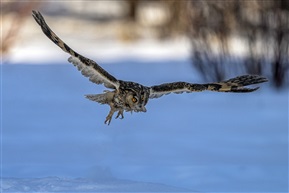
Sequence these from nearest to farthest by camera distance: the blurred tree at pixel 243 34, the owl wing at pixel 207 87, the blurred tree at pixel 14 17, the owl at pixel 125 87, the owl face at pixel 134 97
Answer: the owl at pixel 125 87 < the owl face at pixel 134 97 < the owl wing at pixel 207 87 < the blurred tree at pixel 243 34 < the blurred tree at pixel 14 17

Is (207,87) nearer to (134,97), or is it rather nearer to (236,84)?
(236,84)

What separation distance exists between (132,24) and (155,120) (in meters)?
11.5

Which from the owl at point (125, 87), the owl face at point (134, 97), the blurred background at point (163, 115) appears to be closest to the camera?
the owl at point (125, 87)

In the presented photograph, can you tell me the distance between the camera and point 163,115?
948cm

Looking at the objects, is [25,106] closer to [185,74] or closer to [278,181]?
[185,74]

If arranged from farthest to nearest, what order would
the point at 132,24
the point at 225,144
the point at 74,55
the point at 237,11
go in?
the point at 132,24 → the point at 237,11 → the point at 225,144 → the point at 74,55

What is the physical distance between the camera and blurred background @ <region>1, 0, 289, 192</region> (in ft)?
19.3

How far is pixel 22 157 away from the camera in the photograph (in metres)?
6.47

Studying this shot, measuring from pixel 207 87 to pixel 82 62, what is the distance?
2.87 feet

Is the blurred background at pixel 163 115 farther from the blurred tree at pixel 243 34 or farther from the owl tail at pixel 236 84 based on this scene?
the owl tail at pixel 236 84

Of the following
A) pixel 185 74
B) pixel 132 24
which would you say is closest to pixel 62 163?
pixel 185 74

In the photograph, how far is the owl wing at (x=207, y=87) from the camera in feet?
16.5

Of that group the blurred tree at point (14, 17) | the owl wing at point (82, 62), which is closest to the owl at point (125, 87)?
the owl wing at point (82, 62)

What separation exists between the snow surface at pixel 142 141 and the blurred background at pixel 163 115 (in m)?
0.01
